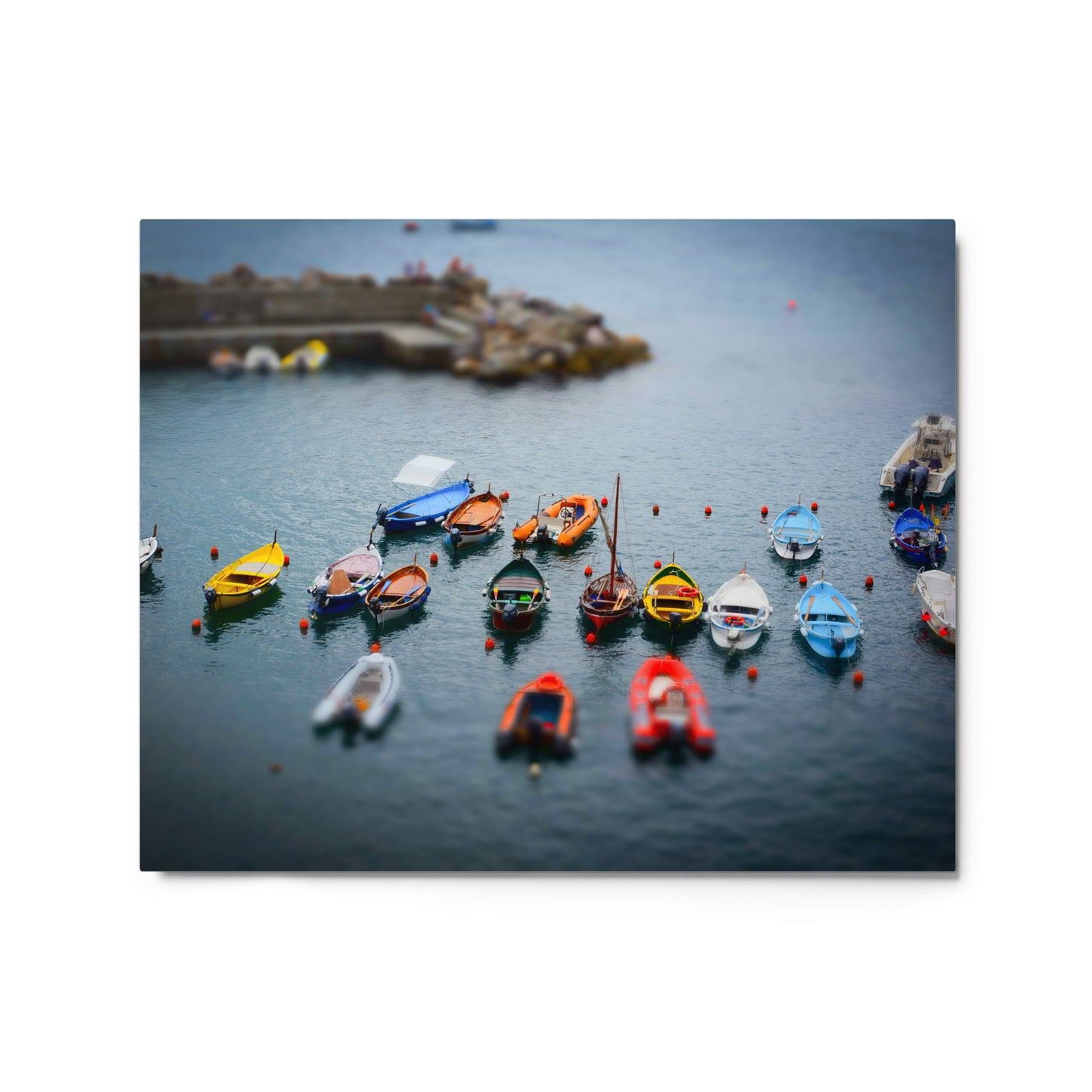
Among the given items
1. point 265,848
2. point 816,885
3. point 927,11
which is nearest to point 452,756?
point 265,848

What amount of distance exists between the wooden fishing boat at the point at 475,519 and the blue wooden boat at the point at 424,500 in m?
0.13

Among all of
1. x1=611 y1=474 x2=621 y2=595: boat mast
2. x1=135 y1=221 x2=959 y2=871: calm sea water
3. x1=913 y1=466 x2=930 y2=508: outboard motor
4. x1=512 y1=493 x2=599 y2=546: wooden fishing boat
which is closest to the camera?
x1=135 y1=221 x2=959 y2=871: calm sea water

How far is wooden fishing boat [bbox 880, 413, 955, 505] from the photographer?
1052 cm

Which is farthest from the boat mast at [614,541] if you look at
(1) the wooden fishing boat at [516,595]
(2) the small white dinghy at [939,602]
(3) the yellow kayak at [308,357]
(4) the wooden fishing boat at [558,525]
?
(3) the yellow kayak at [308,357]

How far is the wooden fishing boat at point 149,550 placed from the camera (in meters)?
10.5

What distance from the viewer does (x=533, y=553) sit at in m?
14.4

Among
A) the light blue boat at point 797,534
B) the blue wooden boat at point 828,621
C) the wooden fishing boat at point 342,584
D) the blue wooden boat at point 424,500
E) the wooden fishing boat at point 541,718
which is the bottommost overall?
the wooden fishing boat at point 541,718

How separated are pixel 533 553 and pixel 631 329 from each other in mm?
3272

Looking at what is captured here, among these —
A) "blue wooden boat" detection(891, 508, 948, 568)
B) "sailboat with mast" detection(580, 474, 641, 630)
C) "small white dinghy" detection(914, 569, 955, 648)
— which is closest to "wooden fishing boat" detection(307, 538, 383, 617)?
"sailboat with mast" detection(580, 474, 641, 630)

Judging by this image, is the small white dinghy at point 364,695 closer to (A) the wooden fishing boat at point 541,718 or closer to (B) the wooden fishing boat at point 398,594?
(B) the wooden fishing boat at point 398,594

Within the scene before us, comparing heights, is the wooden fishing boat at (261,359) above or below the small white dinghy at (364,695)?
above

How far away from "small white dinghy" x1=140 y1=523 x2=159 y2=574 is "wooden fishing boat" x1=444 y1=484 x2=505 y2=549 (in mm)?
3888

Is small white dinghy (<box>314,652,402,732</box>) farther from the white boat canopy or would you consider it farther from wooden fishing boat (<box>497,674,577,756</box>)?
the white boat canopy

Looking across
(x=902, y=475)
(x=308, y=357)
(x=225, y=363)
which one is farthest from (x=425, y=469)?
(x=902, y=475)
